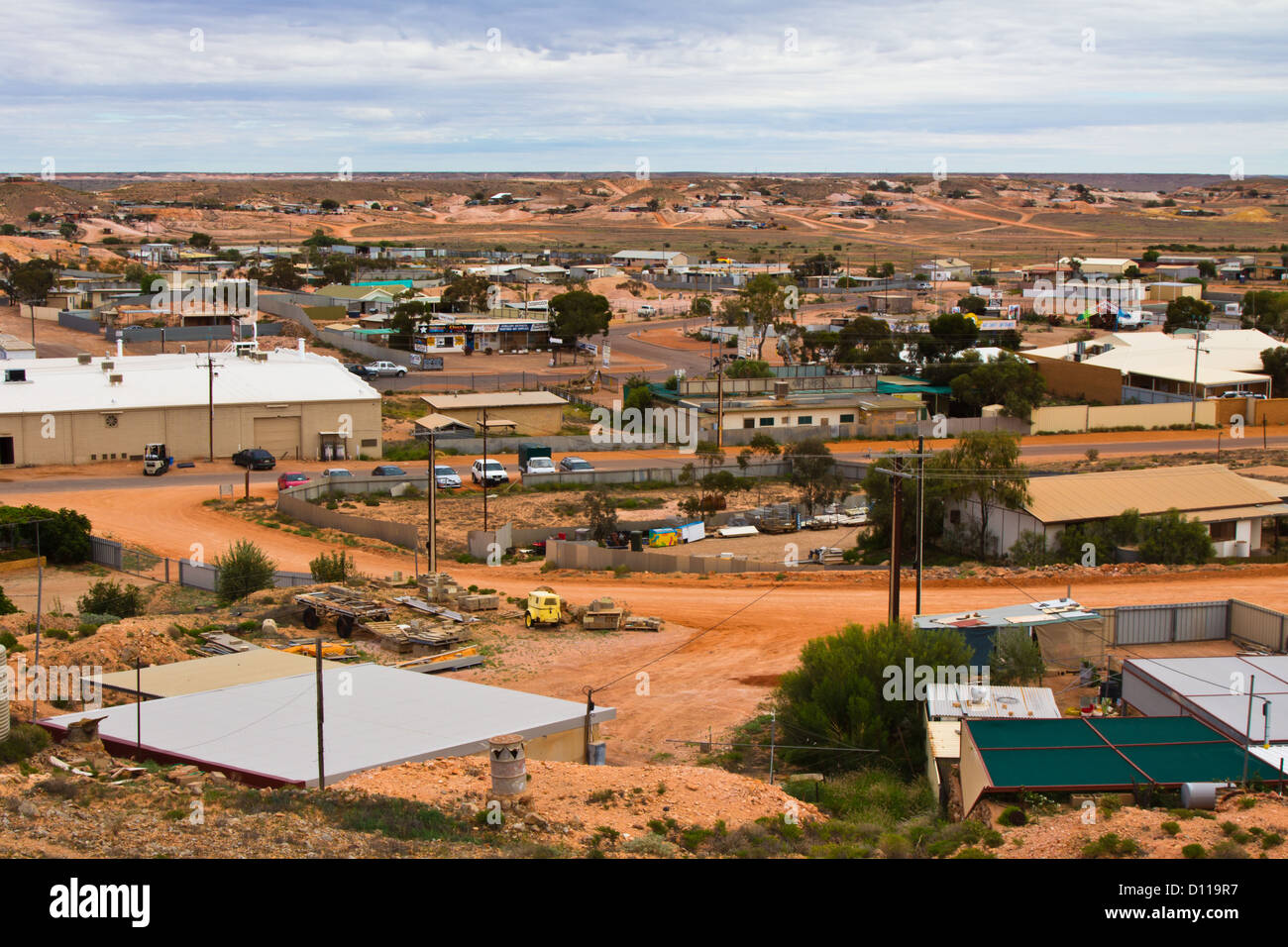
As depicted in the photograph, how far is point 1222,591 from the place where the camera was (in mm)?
25719

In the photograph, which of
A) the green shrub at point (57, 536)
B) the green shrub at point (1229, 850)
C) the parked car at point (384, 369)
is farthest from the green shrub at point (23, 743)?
the parked car at point (384, 369)

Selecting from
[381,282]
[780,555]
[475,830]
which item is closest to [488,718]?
[475,830]

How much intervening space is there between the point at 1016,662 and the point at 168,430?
31.2 m

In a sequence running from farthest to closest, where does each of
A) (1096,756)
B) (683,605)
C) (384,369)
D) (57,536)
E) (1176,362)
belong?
(384,369) < (1176,362) < (57,536) < (683,605) < (1096,756)

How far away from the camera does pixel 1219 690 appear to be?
16.4 metres

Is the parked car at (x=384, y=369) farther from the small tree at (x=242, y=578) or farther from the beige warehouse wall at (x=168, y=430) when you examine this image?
the small tree at (x=242, y=578)

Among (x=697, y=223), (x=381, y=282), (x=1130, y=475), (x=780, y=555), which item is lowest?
(x=780, y=555)

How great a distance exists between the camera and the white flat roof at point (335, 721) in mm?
14203

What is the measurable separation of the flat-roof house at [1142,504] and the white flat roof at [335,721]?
53.8 ft

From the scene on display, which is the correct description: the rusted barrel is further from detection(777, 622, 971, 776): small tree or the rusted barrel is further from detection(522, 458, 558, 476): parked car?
detection(522, 458, 558, 476): parked car

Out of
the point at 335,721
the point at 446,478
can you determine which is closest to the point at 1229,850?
the point at 335,721

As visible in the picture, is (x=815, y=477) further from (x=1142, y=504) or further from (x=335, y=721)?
(x=335, y=721)

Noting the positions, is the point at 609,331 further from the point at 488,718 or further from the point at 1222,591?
the point at 488,718

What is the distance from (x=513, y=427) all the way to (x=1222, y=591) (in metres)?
28.3
